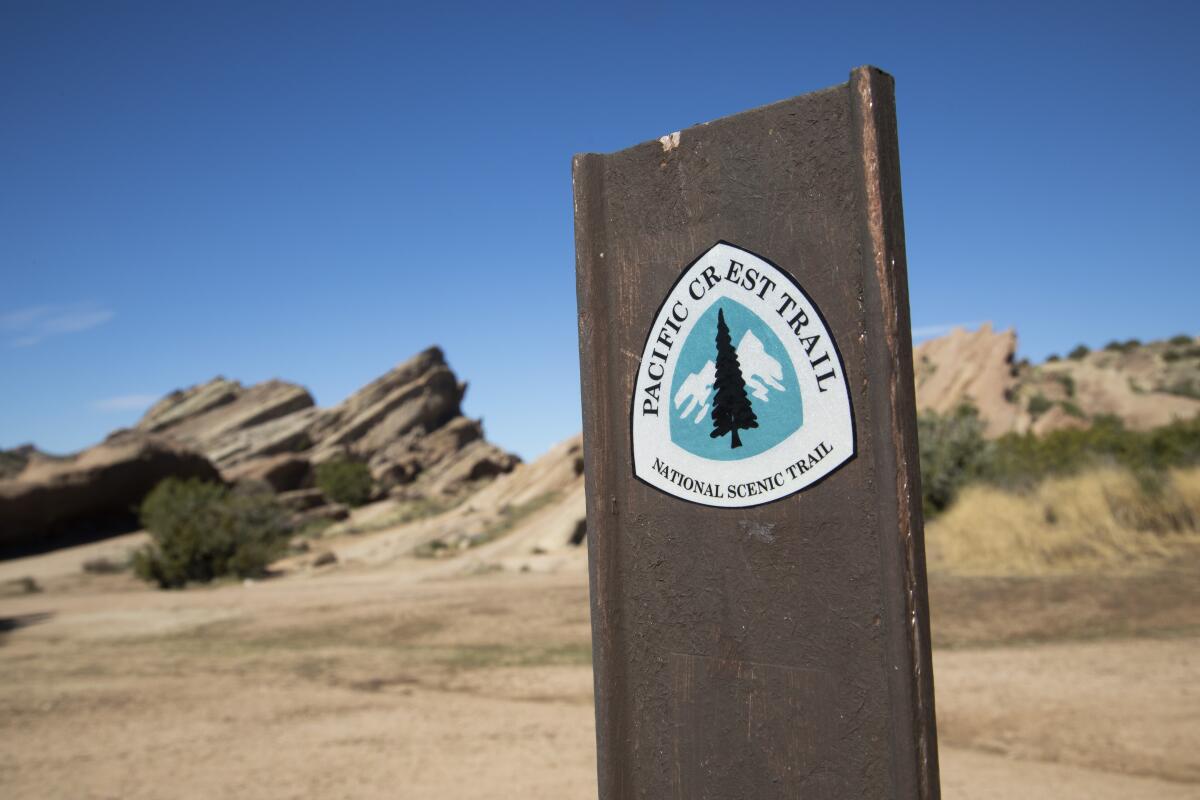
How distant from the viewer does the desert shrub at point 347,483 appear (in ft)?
138

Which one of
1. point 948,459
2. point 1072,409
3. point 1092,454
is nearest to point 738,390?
point 1092,454

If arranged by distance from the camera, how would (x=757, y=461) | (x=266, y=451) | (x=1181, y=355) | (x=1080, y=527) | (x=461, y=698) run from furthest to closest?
(x=266, y=451)
(x=1181, y=355)
(x=1080, y=527)
(x=461, y=698)
(x=757, y=461)

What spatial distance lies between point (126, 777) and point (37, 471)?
29.2m

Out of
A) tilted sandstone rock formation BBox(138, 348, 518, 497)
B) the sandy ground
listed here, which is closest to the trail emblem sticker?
the sandy ground

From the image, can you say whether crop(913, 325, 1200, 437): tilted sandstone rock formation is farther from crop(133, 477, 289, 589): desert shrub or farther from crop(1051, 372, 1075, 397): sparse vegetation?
crop(133, 477, 289, 589): desert shrub

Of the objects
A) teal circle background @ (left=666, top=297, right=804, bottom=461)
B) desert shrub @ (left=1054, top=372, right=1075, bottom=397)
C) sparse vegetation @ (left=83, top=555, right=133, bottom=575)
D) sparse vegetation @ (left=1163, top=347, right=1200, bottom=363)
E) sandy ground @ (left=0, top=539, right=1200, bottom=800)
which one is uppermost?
sparse vegetation @ (left=1163, top=347, right=1200, bottom=363)

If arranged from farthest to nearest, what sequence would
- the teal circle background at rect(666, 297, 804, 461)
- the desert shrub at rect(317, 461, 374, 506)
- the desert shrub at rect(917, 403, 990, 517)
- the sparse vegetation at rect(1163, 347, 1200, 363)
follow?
the sparse vegetation at rect(1163, 347, 1200, 363)
the desert shrub at rect(317, 461, 374, 506)
the desert shrub at rect(917, 403, 990, 517)
the teal circle background at rect(666, 297, 804, 461)

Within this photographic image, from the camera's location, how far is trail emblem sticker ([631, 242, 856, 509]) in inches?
82.4

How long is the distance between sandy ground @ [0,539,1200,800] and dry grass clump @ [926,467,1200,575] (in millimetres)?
1178

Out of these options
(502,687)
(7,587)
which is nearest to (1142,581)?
(502,687)

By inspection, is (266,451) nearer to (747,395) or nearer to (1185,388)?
(1185,388)

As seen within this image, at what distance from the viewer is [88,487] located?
3119 centimetres

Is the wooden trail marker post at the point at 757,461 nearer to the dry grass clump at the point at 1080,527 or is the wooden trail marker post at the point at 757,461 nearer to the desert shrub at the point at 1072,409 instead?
the dry grass clump at the point at 1080,527

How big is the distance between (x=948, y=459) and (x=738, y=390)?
674 inches
